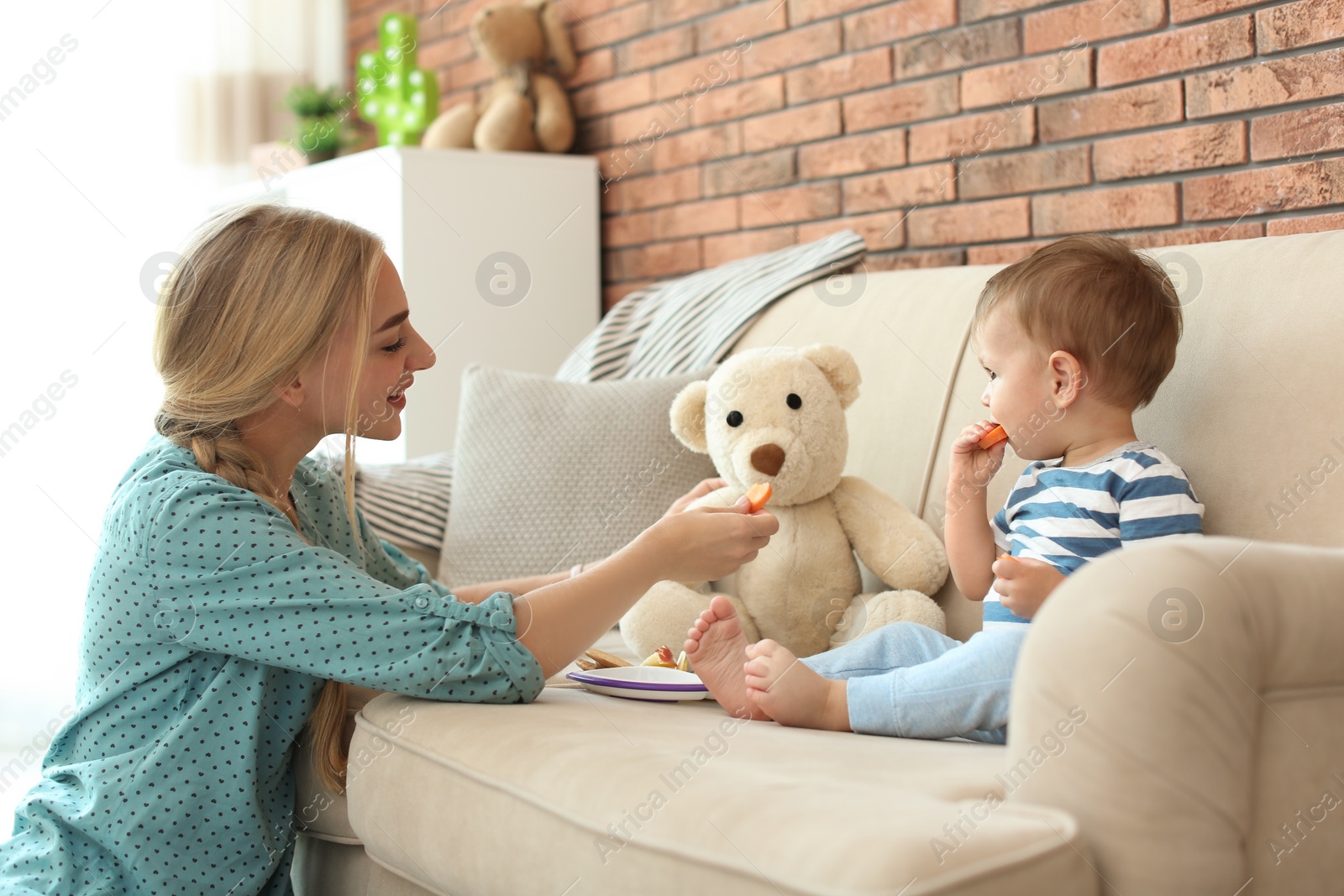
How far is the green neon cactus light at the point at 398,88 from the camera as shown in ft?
10.1

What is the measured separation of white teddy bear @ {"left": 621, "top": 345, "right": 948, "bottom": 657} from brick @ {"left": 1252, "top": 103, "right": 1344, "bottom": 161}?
65 centimetres

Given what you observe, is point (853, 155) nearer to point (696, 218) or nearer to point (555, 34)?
point (696, 218)

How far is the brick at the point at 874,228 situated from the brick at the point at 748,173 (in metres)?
0.15

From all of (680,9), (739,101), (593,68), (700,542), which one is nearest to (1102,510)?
(700,542)

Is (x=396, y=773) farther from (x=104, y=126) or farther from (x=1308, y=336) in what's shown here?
(x=104, y=126)

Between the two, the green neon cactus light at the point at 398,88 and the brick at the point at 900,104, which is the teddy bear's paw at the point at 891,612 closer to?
the brick at the point at 900,104

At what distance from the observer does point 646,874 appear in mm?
826

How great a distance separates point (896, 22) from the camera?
6.94ft

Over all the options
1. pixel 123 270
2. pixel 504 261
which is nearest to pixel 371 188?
pixel 504 261

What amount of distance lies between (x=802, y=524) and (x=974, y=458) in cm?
26

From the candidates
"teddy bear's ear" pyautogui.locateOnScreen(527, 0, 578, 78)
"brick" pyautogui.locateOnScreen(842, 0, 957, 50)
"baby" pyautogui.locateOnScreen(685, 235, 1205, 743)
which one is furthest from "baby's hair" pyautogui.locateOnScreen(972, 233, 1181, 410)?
"teddy bear's ear" pyautogui.locateOnScreen(527, 0, 578, 78)

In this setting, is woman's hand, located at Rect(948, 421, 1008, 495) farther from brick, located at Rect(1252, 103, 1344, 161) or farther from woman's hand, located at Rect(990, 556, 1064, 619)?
brick, located at Rect(1252, 103, 1344, 161)

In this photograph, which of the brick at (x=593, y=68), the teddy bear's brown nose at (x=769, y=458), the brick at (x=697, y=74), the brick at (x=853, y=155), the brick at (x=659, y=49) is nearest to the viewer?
the teddy bear's brown nose at (x=769, y=458)

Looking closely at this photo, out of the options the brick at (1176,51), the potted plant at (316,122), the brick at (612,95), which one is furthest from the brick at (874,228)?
the potted plant at (316,122)
